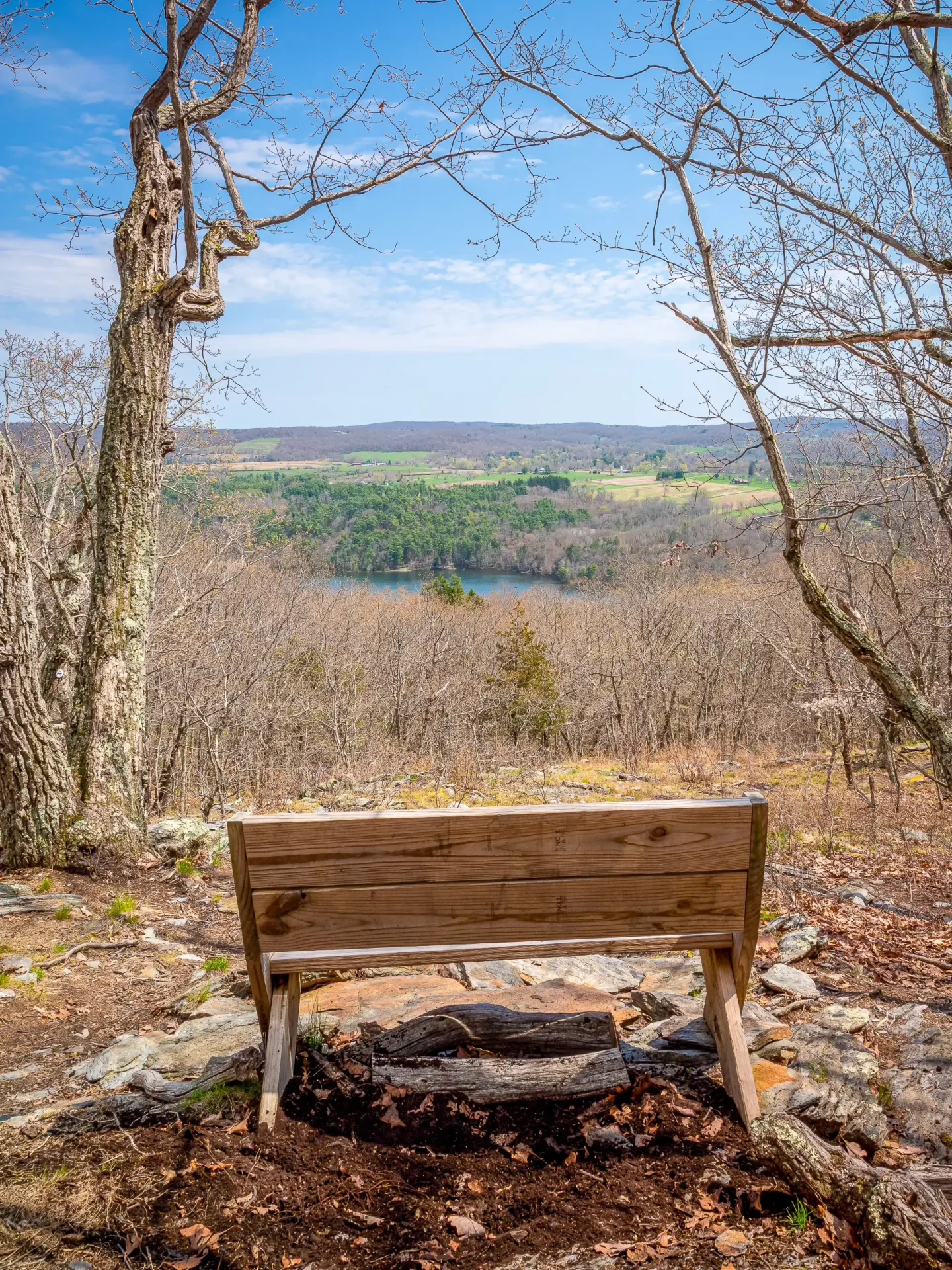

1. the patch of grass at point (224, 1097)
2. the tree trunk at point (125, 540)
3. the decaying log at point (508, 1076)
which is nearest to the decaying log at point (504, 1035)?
the decaying log at point (508, 1076)

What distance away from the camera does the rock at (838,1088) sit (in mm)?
2320

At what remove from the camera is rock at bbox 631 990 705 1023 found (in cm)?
297

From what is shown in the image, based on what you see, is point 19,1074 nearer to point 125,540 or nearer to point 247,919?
point 247,919

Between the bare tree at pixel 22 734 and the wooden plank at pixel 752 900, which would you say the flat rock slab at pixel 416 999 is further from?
the bare tree at pixel 22 734

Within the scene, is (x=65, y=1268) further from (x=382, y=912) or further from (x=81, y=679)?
(x=81, y=679)

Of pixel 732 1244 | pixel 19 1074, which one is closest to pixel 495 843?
pixel 732 1244

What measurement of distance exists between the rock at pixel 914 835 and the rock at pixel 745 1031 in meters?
6.42

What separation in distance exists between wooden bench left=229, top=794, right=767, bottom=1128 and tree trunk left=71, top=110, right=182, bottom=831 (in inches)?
141

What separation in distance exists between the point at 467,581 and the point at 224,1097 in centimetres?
4648

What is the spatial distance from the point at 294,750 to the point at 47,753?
44.9 feet

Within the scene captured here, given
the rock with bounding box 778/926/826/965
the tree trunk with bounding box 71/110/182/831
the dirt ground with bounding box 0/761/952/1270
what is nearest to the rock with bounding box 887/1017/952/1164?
the dirt ground with bounding box 0/761/952/1270

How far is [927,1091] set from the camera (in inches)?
101

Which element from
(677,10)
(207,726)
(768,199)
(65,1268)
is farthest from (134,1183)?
(207,726)

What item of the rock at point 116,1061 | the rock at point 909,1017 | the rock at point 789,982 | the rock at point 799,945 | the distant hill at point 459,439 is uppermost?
the distant hill at point 459,439
